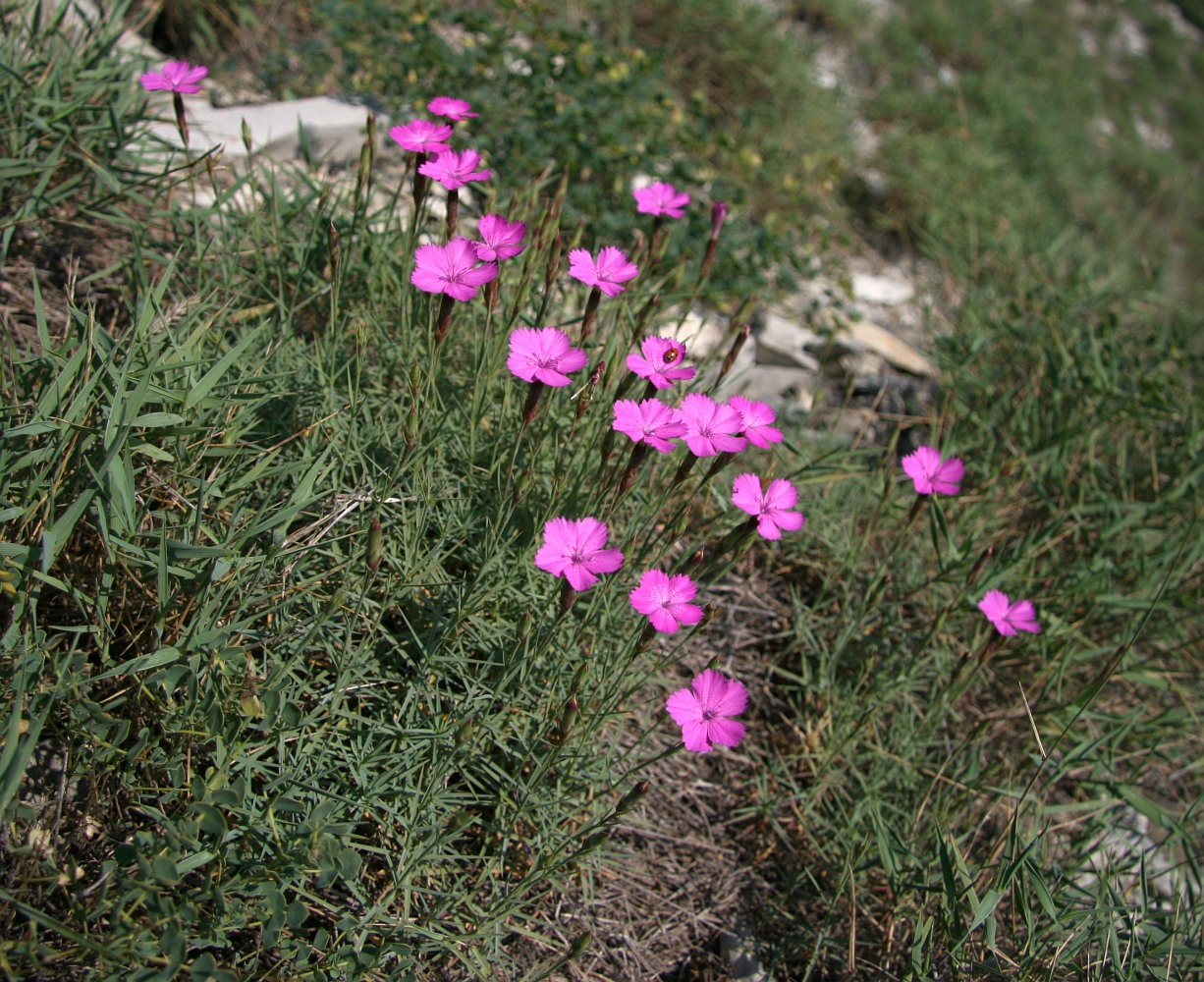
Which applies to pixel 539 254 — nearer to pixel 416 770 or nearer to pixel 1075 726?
pixel 416 770

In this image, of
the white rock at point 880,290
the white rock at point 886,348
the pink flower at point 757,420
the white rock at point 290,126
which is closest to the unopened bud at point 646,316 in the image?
the pink flower at point 757,420

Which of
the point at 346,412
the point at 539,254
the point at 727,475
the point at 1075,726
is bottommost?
the point at 1075,726

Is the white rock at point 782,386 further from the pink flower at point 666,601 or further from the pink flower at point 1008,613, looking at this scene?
the pink flower at point 666,601

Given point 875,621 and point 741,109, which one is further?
point 741,109

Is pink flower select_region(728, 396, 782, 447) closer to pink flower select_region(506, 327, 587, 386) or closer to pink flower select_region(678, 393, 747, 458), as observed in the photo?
pink flower select_region(678, 393, 747, 458)

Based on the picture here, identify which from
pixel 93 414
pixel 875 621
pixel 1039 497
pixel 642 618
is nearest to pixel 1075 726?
pixel 875 621

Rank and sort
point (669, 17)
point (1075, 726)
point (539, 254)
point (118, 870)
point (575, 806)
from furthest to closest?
point (669, 17)
point (1075, 726)
point (539, 254)
point (575, 806)
point (118, 870)

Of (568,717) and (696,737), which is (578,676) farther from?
(696,737)
